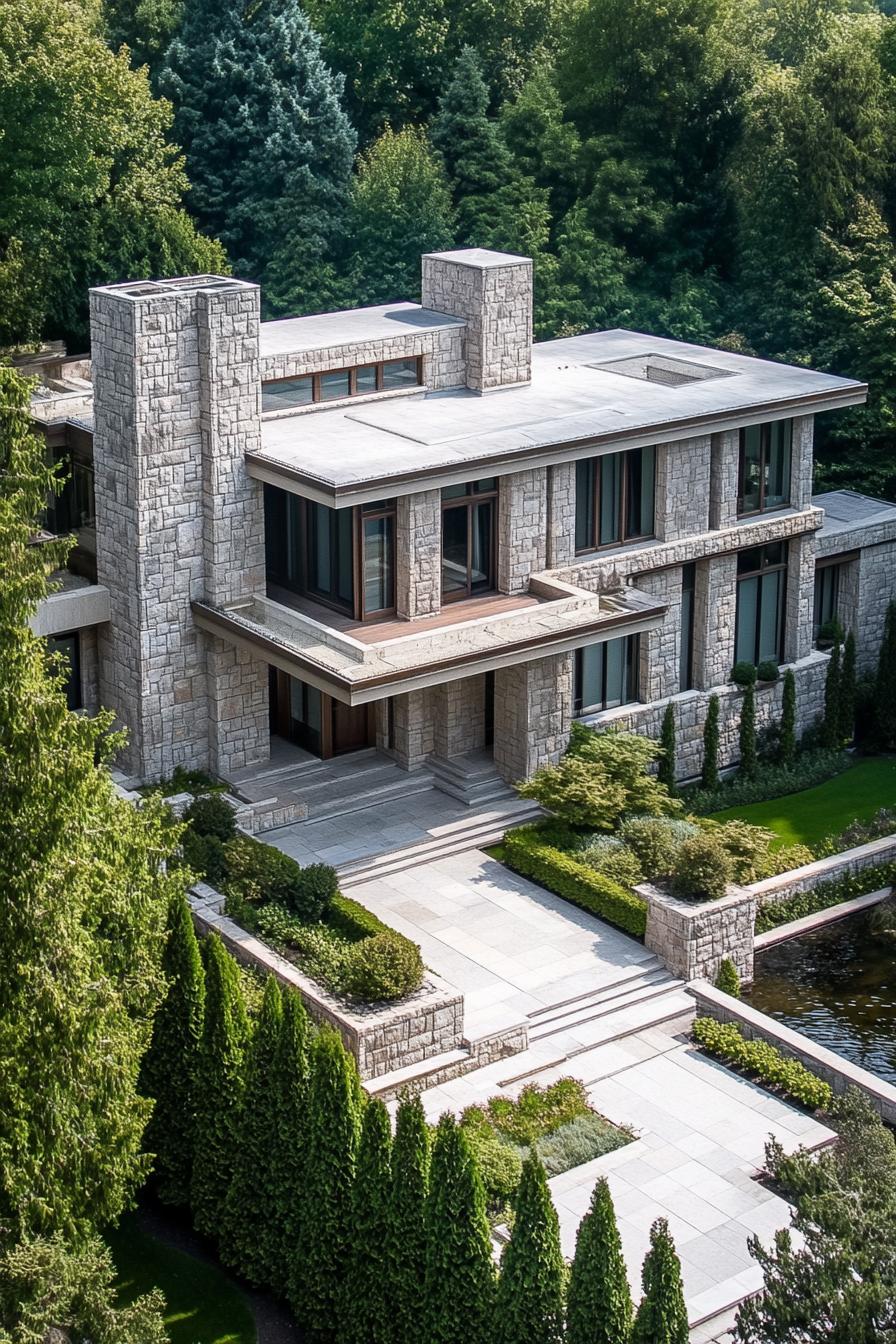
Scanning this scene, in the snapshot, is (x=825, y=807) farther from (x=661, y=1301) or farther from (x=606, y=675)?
(x=661, y=1301)

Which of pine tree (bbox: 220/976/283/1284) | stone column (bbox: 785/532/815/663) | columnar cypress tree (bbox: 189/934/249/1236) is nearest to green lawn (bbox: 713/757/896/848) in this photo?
stone column (bbox: 785/532/815/663)

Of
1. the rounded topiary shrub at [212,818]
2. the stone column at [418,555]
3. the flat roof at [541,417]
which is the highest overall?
the flat roof at [541,417]

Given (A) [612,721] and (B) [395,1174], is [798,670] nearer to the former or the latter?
(A) [612,721]

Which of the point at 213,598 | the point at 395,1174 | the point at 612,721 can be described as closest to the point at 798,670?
the point at 612,721

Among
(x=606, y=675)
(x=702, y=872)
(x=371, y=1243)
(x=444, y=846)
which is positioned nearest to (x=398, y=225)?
(x=606, y=675)

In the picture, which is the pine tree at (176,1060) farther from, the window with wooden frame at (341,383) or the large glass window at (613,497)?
the large glass window at (613,497)

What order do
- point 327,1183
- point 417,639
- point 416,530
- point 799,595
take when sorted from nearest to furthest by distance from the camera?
point 327,1183 → point 417,639 → point 416,530 → point 799,595

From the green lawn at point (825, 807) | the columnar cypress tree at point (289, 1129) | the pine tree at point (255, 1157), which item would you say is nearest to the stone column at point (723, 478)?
Answer: the green lawn at point (825, 807)
